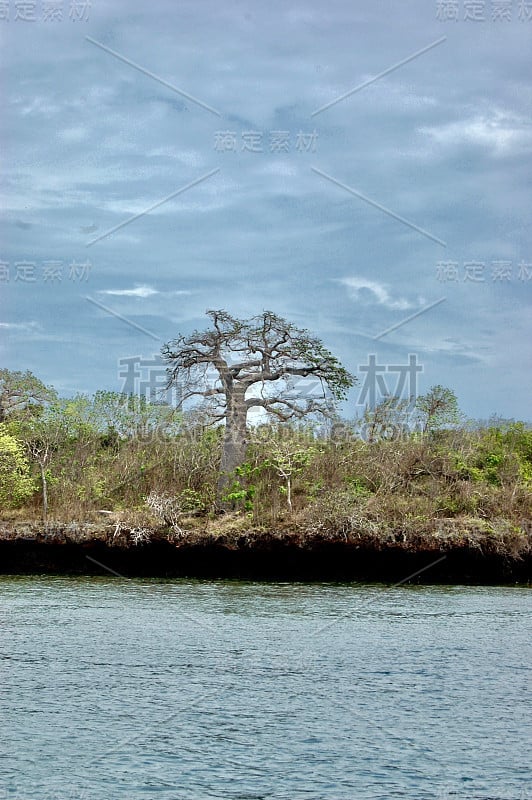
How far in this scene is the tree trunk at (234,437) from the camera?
41.5 metres

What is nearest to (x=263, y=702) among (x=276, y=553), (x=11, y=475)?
(x=276, y=553)

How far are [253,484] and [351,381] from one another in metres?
7.03

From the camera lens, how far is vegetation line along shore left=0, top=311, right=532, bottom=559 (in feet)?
124

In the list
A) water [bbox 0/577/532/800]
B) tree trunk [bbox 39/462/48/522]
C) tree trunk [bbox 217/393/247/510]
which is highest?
tree trunk [bbox 217/393/247/510]

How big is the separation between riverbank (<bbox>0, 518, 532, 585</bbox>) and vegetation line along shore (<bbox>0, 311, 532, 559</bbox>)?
0.44 ft

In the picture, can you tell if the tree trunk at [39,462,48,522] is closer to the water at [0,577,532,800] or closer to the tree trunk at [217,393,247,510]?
the tree trunk at [217,393,247,510]

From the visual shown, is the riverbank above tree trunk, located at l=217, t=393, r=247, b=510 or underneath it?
underneath

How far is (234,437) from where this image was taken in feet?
137

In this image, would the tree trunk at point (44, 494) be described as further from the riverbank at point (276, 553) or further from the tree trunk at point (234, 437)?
the tree trunk at point (234, 437)

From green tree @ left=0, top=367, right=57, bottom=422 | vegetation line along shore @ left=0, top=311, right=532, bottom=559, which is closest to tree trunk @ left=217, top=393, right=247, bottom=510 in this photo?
vegetation line along shore @ left=0, top=311, right=532, bottom=559

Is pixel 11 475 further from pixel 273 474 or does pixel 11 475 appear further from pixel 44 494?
pixel 273 474

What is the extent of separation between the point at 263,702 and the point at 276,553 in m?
22.8

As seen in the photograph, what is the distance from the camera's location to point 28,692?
50.7 ft

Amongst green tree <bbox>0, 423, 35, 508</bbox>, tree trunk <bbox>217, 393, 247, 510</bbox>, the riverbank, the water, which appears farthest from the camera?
tree trunk <bbox>217, 393, 247, 510</bbox>
